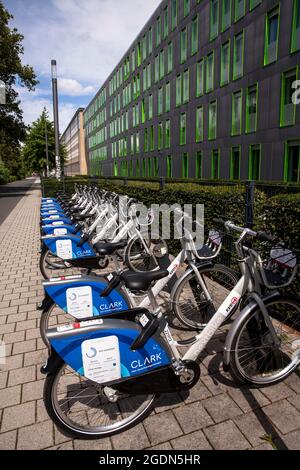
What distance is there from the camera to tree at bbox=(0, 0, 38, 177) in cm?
2453

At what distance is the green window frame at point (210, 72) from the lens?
21.3 metres

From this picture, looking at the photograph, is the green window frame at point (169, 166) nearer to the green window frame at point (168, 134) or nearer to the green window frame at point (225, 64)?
the green window frame at point (168, 134)

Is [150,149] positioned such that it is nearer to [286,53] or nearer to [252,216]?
[286,53]

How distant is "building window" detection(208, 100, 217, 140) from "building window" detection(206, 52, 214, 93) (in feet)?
3.46

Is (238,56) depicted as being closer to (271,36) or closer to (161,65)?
(271,36)

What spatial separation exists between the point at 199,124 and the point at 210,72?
3.17 meters

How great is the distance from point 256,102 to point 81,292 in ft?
55.8

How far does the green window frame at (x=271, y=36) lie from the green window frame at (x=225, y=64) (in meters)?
3.33

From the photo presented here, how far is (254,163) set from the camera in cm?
1809

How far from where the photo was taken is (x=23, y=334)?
379 centimetres

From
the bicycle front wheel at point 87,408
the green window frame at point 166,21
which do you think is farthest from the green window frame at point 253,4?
the bicycle front wheel at point 87,408

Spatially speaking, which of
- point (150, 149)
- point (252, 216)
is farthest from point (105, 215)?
point (150, 149)

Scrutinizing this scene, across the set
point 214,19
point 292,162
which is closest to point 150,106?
point 214,19

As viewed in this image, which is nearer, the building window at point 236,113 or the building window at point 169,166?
the building window at point 236,113
